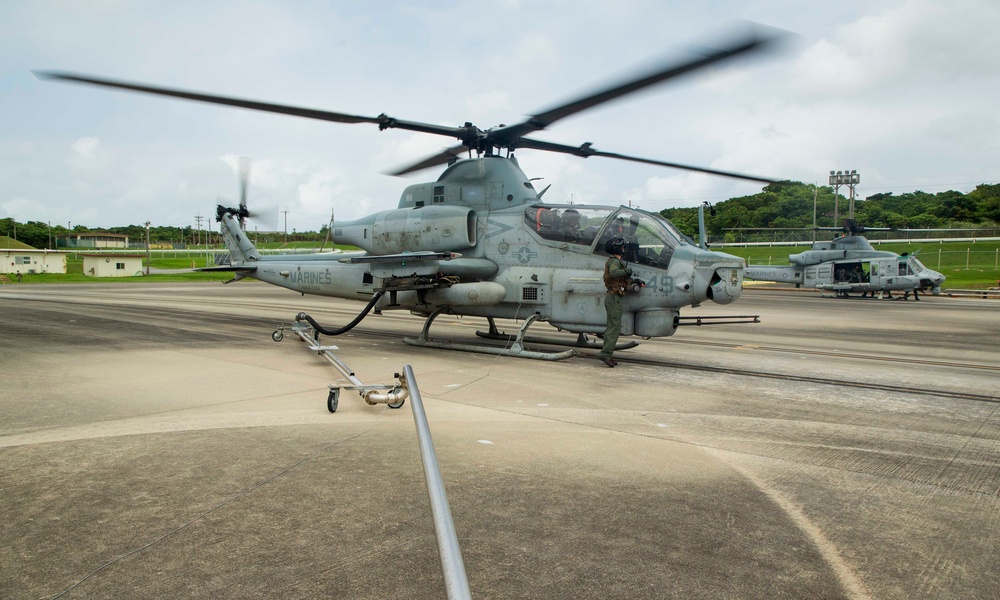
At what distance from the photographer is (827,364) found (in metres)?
9.80

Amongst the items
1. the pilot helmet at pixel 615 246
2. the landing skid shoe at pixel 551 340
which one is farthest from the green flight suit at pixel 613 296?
the landing skid shoe at pixel 551 340

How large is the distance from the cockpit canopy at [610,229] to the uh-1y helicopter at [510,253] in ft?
0.06

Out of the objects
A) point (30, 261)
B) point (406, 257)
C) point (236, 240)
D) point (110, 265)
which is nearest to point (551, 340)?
point (406, 257)

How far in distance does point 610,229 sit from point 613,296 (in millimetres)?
1143

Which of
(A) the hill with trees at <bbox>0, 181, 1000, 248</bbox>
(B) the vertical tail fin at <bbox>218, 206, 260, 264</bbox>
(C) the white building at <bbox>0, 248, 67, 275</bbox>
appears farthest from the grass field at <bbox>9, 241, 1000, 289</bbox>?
(B) the vertical tail fin at <bbox>218, 206, 260, 264</bbox>

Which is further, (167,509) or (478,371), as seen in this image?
(478,371)

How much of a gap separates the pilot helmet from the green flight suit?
0.13 m

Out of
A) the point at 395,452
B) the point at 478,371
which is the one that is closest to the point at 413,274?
the point at 478,371

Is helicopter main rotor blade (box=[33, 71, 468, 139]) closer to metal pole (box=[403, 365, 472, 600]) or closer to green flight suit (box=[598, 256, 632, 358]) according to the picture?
green flight suit (box=[598, 256, 632, 358])

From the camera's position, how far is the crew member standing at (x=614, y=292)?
907cm

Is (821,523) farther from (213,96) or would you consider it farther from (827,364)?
(213,96)

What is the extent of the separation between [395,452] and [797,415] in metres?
4.21

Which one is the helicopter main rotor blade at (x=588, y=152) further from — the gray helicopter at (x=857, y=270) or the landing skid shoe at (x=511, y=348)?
the gray helicopter at (x=857, y=270)

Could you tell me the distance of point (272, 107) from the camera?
8.15 metres
